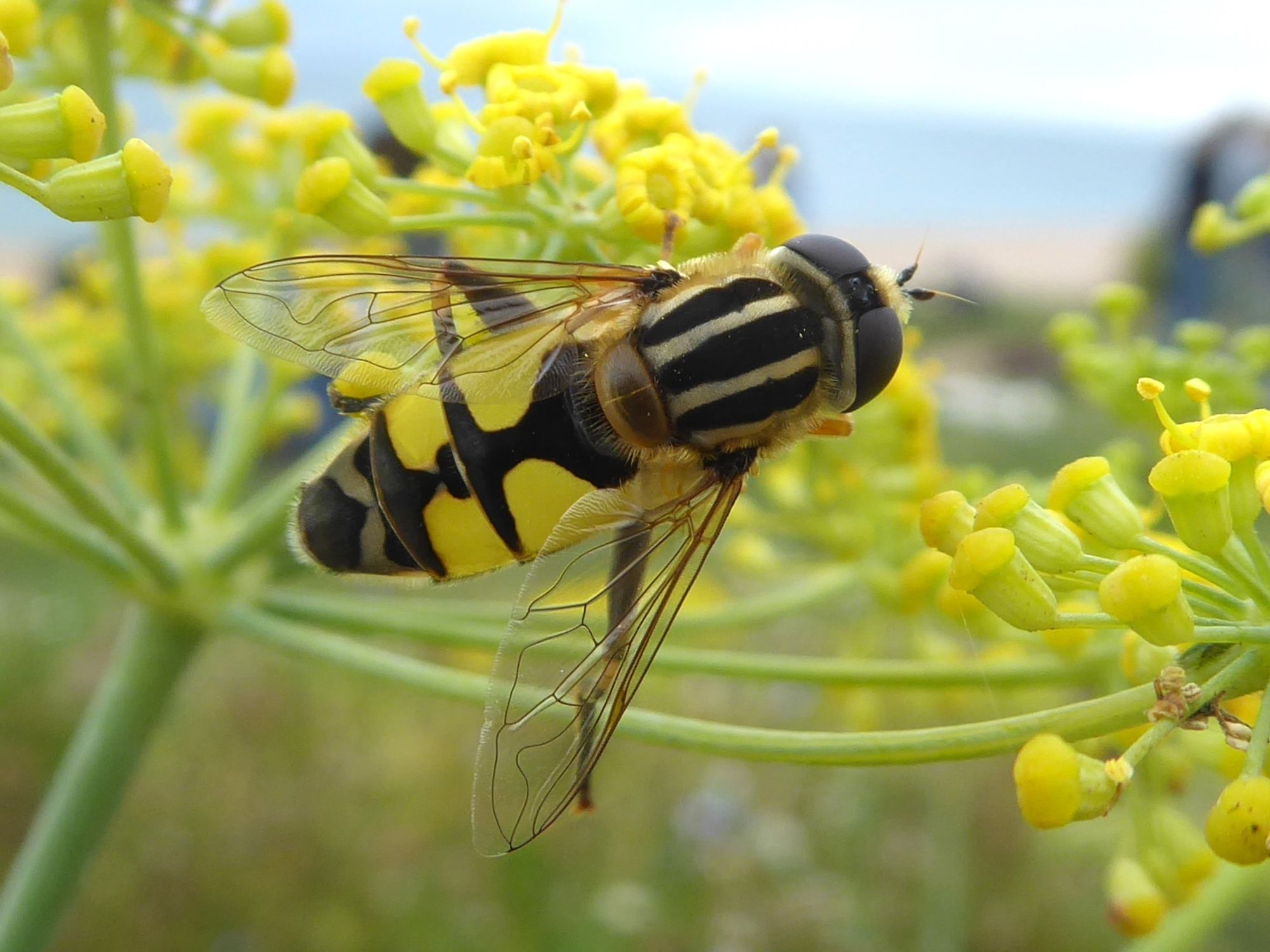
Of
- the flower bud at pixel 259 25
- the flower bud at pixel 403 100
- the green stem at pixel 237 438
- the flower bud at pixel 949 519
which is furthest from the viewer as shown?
the green stem at pixel 237 438

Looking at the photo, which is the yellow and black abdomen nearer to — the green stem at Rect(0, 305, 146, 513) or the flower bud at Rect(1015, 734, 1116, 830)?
the green stem at Rect(0, 305, 146, 513)

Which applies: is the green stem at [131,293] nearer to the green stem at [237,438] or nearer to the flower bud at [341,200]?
the green stem at [237,438]

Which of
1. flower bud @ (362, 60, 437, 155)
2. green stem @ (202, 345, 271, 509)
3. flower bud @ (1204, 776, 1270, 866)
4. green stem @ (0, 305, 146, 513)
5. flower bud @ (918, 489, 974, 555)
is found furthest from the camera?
green stem @ (202, 345, 271, 509)

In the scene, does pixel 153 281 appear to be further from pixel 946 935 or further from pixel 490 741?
pixel 946 935

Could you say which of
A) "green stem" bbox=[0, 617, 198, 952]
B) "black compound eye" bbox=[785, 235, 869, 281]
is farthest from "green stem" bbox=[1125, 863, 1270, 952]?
"green stem" bbox=[0, 617, 198, 952]

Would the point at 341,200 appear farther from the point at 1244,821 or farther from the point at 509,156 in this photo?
the point at 1244,821

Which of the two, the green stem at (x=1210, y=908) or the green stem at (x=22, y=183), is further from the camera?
the green stem at (x=1210, y=908)

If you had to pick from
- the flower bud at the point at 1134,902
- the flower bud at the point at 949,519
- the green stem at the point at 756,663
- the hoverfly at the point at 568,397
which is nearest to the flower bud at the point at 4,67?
the hoverfly at the point at 568,397
